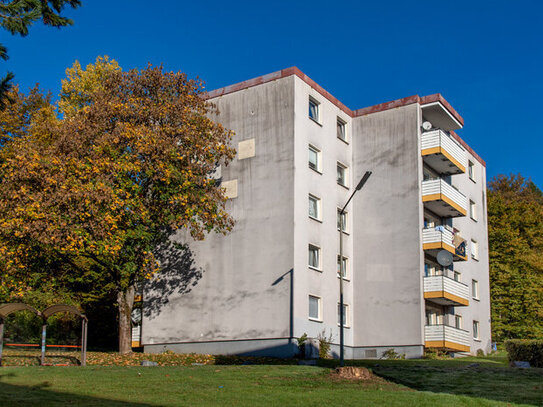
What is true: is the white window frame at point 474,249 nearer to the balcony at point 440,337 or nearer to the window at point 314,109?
the balcony at point 440,337

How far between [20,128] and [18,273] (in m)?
16.2

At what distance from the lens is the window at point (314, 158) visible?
3841cm

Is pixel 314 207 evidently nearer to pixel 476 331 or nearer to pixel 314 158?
pixel 314 158

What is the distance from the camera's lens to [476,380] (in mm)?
22906

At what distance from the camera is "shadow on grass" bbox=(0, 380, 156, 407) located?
1650cm

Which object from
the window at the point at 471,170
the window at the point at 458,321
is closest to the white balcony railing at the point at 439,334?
the window at the point at 458,321

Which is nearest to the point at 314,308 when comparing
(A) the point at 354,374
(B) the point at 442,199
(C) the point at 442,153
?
(B) the point at 442,199

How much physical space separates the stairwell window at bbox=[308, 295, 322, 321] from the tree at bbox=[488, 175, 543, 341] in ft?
73.3

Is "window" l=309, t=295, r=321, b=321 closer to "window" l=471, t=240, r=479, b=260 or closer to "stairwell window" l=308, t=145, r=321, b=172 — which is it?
"stairwell window" l=308, t=145, r=321, b=172

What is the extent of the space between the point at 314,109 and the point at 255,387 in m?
22.3

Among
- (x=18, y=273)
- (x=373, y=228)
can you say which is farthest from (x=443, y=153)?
(x=18, y=273)

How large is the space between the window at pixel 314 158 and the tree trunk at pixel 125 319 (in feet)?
37.1

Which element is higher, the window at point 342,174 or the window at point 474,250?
the window at point 342,174

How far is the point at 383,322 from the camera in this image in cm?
3894
